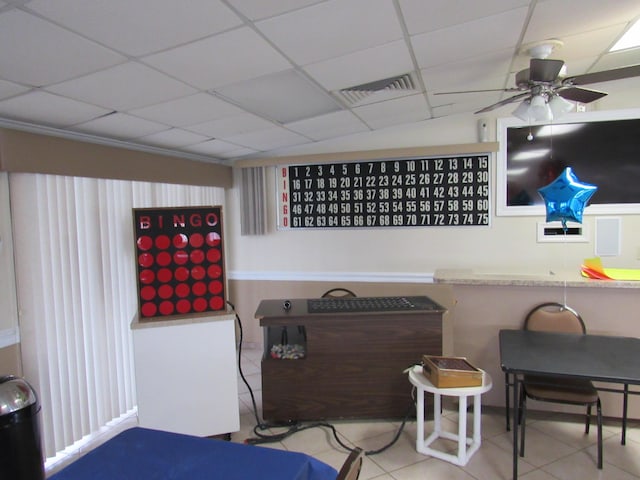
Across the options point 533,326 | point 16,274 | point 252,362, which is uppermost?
point 16,274

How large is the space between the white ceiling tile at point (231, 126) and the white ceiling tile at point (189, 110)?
0.10 meters

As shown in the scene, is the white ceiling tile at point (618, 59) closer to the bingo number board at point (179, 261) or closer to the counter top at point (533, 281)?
the counter top at point (533, 281)

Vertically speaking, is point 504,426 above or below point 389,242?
below

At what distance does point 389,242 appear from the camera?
4172mm

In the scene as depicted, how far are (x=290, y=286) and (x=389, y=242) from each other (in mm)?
1202

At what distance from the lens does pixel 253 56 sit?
6.16ft

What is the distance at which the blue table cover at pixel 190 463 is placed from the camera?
1.26 meters

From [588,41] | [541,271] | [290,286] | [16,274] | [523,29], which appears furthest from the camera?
[290,286]

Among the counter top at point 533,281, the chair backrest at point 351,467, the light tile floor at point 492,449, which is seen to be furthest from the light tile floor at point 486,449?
the chair backrest at point 351,467

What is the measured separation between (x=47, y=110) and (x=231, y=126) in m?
1.23

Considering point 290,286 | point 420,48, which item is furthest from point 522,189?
point 290,286

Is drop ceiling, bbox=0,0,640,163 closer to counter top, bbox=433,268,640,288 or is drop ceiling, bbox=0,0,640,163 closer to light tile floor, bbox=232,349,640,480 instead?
counter top, bbox=433,268,640,288

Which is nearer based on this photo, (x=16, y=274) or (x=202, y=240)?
(x=16, y=274)

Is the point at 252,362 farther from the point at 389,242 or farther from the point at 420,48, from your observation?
the point at 420,48
